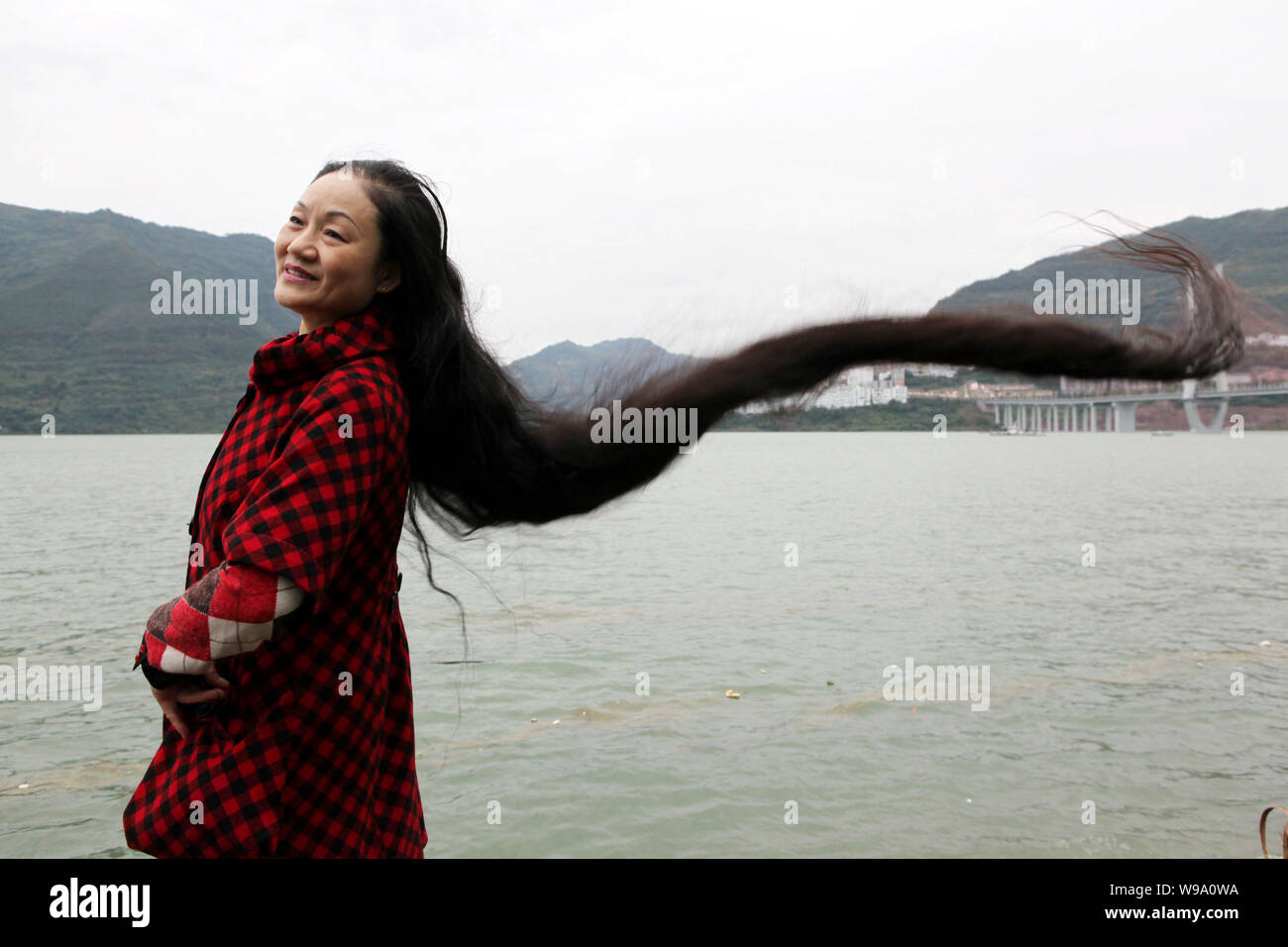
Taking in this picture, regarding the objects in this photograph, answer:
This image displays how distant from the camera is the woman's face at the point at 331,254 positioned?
2098 millimetres

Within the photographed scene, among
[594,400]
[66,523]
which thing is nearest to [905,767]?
[594,400]

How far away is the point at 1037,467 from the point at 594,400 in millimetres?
56367

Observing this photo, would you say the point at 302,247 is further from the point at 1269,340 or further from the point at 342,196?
the point at 1269,340

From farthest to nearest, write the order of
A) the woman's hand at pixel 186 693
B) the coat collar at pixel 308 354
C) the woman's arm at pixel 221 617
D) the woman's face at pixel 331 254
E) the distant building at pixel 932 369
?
the distant building at pixel 932 369 < the woman's face at pixel 331 254 < the coat collar at pixel 308 354 < the woman's hand at pixel 186 693 < the woman's arm at pixel 221 617

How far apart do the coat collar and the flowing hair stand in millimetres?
138

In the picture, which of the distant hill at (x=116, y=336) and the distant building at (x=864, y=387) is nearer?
the distant building at (x=864, y=387)

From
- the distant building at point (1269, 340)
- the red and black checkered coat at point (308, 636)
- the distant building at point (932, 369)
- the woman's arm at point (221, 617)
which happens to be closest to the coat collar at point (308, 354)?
the red and black checkered coat at point (308, 636)

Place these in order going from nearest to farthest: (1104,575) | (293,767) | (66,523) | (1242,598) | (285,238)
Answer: (293,767)
(285,238)
(1242,598)
(1104,575)
(66,523)

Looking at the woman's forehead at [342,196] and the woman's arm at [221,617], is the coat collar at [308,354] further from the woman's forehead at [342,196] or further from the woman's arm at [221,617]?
the woman's arm at [221,617]

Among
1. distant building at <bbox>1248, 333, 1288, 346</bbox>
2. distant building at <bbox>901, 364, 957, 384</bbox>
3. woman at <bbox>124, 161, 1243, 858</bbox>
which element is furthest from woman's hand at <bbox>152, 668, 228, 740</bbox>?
distant building at <bbox>1248, 333, 1288, 346</bbox>

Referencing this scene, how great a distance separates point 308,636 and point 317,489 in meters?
0.34

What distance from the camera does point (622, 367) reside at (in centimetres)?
264

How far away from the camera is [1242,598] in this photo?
1562cm
